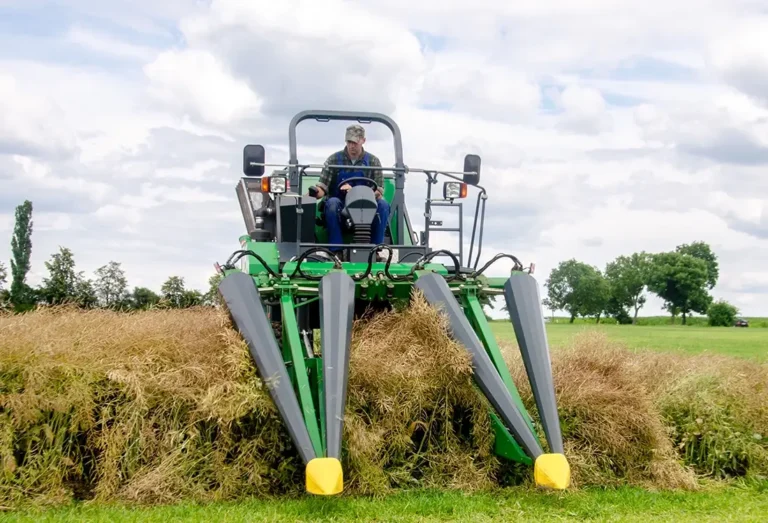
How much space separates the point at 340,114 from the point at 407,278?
314cm

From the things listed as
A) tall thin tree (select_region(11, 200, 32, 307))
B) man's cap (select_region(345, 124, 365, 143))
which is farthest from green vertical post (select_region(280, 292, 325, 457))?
tall thin tree (select_region(11, 200, 32, 307))

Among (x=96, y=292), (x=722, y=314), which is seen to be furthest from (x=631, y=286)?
(x=96, y=292)

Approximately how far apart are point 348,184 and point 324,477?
3821mm

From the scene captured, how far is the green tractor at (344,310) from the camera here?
19.6 ft

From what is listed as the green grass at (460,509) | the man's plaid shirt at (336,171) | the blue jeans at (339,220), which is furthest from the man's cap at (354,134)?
the green grass at (460,509)

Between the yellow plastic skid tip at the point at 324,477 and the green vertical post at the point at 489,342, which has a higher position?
the green vertical post at the point at 489,342

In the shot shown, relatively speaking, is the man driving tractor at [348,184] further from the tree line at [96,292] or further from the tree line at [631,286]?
the tree line at [631,286]

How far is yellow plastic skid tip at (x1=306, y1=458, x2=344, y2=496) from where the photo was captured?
18.0 feet

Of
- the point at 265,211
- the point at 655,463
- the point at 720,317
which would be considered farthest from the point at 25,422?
the point at 720,317

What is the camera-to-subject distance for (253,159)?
827 centimetres

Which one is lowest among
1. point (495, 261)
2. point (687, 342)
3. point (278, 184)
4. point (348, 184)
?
point (687, 342)

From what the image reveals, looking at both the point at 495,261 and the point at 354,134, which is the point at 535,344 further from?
the point at 354,134

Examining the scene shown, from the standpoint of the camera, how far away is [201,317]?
8.25 meters

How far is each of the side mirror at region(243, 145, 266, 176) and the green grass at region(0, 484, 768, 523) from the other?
349 centimetres
